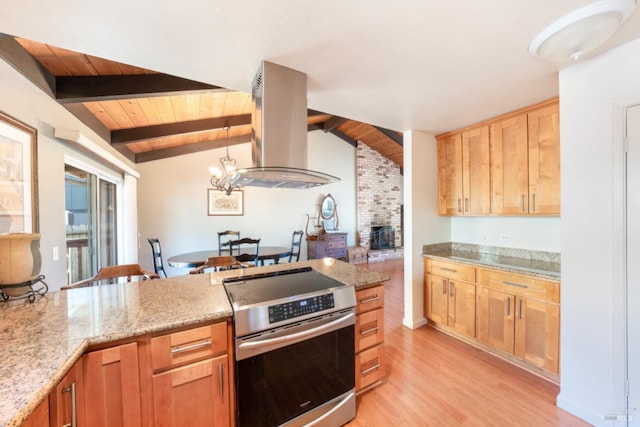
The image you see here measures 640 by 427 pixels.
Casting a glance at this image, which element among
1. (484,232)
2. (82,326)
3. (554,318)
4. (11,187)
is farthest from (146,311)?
(484,232)

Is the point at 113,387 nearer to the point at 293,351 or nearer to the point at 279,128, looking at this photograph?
the point at 293,351

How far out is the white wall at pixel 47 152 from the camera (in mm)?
1521

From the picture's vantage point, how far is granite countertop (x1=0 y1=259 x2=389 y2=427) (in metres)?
0.76

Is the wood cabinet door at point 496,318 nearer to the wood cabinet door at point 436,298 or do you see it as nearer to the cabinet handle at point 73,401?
the wood cabinet door at point 436,298

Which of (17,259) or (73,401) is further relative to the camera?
(17,259)

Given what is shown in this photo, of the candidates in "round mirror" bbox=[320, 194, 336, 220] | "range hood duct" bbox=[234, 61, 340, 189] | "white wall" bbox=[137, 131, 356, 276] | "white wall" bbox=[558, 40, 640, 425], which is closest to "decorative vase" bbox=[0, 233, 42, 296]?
"range hood duct" bbox=[234, 61, 340, 189]

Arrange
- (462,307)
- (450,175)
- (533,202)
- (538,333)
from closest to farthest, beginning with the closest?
1. (538,333)
2. (533,202)
3. (462,307)
4. (450,175)

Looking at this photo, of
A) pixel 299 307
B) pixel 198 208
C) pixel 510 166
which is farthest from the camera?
pixel 198 208

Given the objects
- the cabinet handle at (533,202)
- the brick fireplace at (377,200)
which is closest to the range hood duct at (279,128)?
the cabinet handle at (533,202)

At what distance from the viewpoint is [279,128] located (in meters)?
1.65

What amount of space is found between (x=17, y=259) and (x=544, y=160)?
12.1 ft

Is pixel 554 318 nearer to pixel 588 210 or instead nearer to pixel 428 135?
pixel 588 210

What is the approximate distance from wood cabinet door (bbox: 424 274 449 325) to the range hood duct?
1.93 meters

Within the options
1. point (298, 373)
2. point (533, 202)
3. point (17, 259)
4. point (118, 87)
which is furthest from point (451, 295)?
point (118, 87)
